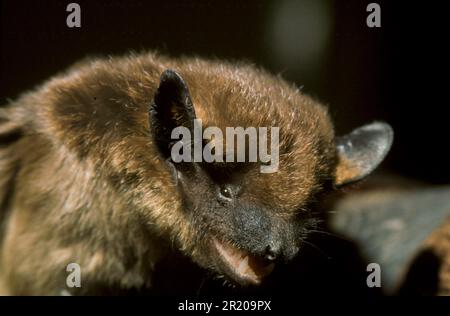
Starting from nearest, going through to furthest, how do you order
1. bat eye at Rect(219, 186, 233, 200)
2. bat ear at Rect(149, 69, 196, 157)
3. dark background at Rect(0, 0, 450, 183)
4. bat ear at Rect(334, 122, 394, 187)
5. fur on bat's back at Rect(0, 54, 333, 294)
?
1. bat ear at Rect(149, 69, 196, 157)
2. bat eye at Rect(219, 186, 233, 200)
3. fur on bat's back at Rect(0, 54, 333, 294)
4. bat ear at Rect(334, 122, 394, 187)
5. dark background at Rect(0, 0, 450, 183)

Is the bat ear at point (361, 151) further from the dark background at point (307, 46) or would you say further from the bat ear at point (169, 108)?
the bat ear at point (169, 108)

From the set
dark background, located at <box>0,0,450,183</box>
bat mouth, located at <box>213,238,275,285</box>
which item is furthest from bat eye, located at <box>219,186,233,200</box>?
dark background, located at <box>0,0,450,183</box>

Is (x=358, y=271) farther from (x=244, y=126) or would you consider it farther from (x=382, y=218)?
(x=244, y=126)

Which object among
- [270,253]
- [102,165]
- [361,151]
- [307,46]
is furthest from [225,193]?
[307,46]

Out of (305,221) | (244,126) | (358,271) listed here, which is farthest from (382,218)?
(244,126)

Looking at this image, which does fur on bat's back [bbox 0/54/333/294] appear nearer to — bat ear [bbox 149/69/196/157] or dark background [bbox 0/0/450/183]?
bat ear [bbox 149/69/196/157]

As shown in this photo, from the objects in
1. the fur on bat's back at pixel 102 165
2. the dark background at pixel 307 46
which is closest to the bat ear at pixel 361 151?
the fur on bat's back at pixel 102 165
